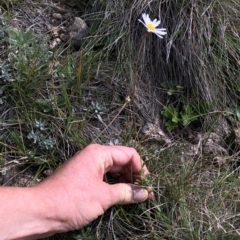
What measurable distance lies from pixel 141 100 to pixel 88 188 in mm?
538

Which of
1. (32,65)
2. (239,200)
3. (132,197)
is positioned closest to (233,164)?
(239,200)

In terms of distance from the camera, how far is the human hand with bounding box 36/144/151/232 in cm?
171

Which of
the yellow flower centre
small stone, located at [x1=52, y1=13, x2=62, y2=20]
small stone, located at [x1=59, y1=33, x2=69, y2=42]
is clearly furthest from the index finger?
small stone, located at [x1=52, y1=13, x2=62, y2=20]

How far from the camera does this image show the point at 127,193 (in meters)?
1.84

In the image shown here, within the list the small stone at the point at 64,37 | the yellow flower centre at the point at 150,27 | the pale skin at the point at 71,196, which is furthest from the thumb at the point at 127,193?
the small stone at the point at 64,37

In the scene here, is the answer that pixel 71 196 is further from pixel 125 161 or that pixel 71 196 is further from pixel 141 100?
pixel 141 100

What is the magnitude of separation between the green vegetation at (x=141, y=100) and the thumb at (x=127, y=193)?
70 mm

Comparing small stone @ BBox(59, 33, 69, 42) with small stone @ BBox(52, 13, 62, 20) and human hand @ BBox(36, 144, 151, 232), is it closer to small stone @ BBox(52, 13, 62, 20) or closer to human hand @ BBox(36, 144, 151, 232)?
small stone @ BBox(52, 13, 62, 20)

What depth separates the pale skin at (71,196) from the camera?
1.65 meters

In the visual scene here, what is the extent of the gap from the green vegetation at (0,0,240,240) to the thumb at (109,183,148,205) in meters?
0.07

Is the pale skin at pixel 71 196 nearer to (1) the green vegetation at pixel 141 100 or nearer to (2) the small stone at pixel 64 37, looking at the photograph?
(1) the green vegetation at pixel 141 100

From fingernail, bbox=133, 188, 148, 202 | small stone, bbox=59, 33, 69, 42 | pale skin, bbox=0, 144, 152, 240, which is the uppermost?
small stone, bbox=59, 33, 69, 42

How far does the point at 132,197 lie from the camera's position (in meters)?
1.86

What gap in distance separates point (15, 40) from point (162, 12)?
571mm
